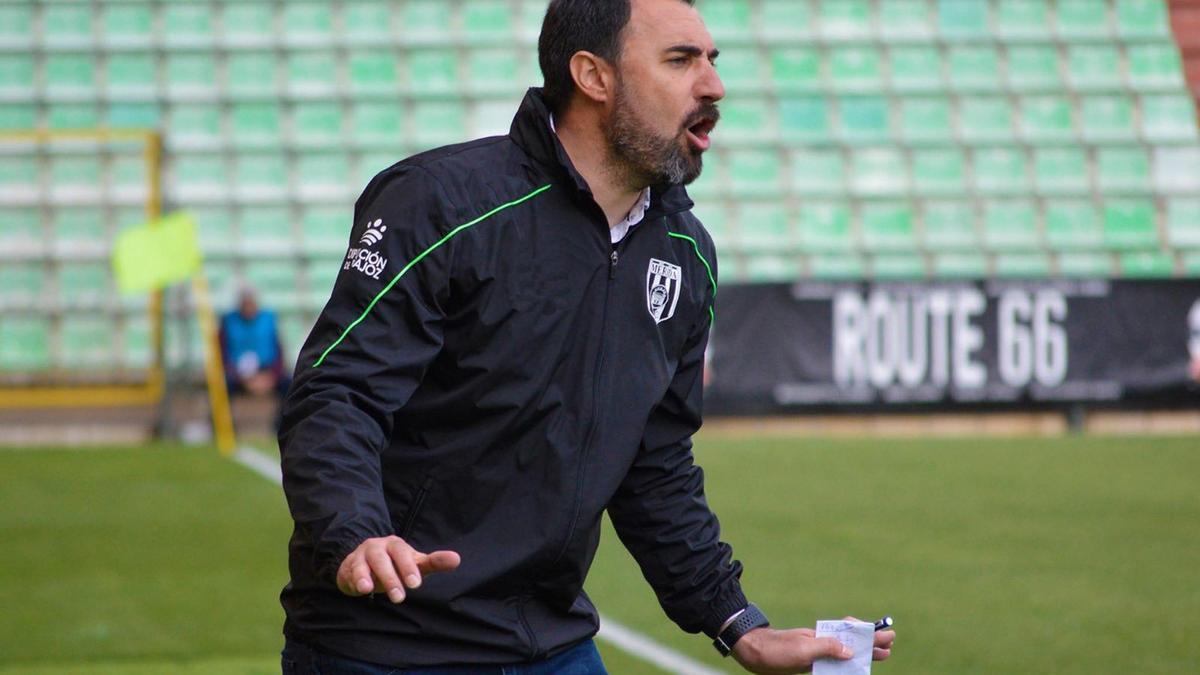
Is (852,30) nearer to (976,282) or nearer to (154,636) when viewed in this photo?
(976,282)

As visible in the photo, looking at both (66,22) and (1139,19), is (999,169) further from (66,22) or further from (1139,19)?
(66,22)

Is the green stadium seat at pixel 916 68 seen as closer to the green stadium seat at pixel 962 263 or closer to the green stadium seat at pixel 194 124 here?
the green stadium seat at pixel 962 263

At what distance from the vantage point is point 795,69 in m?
20.4

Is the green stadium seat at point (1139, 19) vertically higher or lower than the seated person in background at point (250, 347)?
higher

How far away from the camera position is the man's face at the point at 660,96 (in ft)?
9.91

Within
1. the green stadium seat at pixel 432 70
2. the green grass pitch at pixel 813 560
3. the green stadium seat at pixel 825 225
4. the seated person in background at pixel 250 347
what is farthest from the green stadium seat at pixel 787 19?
the green grass pitch at pixel 813 560

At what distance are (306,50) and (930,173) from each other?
7.23 meters

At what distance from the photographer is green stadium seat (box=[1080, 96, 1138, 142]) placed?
2061 cm

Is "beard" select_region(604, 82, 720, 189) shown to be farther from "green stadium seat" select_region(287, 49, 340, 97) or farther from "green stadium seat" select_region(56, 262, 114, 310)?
"green stadium seat" select_region(287, 49, 340, 97)

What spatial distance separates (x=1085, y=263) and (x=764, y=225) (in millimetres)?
3679

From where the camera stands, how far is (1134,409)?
58.2 feet

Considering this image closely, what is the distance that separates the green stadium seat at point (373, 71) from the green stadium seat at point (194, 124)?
1578 mm

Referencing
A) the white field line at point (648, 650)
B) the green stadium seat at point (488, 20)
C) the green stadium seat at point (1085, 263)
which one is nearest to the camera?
the white field line at point (648, 650)

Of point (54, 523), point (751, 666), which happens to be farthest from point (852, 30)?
point (751, 666)
